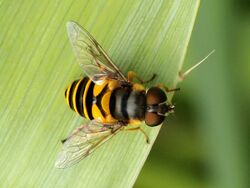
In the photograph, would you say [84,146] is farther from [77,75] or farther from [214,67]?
[214,67]

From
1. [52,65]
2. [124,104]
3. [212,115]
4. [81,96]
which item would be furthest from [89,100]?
[212,115]

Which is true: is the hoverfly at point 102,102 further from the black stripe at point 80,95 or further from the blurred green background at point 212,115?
the blurred green background at point 212,115

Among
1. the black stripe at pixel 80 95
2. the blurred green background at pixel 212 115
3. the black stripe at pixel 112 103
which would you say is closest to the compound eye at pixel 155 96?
the black stripe at pixel 112 103

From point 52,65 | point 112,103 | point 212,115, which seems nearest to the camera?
point 52,65

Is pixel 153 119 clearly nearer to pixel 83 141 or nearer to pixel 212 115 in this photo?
pixel 83 141

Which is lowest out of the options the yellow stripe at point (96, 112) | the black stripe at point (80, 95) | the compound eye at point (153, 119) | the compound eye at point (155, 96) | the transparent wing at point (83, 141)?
the transparent wing at point (83, 141)

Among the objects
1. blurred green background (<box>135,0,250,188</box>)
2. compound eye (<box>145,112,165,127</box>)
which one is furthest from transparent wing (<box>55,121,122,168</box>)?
blurred green background (<box>135,0,250,188</box>)

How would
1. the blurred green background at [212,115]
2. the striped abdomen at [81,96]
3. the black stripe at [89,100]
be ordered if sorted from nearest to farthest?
the striped abdomen at [81,96], the black stripe at [89,100], the blurred green background at [212,115]
